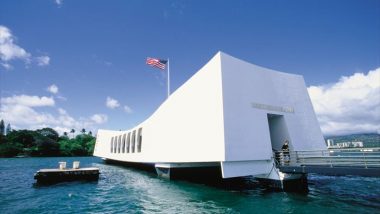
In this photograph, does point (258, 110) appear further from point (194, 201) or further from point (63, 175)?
point (63, 175)

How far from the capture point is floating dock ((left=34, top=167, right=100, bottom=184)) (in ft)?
57.6

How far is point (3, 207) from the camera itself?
10.9 metres

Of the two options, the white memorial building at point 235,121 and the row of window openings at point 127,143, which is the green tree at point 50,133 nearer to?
the row of window openings at point 127,143

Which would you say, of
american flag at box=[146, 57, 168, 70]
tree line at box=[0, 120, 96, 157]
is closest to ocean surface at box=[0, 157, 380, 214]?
american flag at box=[146, 57, 168, 70]

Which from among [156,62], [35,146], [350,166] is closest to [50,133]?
[35,146]

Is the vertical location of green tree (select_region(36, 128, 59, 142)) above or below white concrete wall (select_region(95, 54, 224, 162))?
above

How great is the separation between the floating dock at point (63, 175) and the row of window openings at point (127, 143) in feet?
29.0

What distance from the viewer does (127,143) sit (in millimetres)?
32781

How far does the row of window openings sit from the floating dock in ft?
29.0

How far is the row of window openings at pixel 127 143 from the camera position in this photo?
2834 centimetres

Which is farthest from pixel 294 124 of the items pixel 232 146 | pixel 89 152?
pixel 89 152

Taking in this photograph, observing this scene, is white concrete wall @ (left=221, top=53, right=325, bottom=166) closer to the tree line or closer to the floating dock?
the floating dock

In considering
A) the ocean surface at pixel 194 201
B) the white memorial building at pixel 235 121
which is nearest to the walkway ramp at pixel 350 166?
the ocean surface at pixel 194 201

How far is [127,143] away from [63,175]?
14503 millimetres
